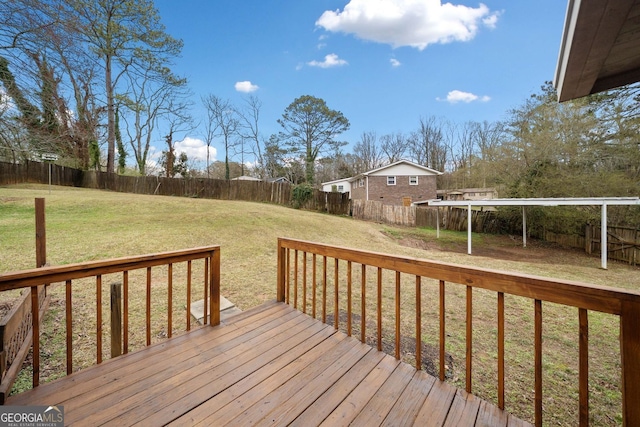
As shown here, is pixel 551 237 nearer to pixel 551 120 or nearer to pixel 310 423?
pixel 551 120

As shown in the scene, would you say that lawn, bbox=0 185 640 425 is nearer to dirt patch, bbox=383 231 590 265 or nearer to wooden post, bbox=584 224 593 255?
dirt patch, bbox=383 231 590 265

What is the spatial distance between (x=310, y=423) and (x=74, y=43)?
266 inches

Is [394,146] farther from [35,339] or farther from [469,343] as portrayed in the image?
[35,339]

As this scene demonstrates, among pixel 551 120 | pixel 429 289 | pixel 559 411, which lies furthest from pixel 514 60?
pixel 559 411

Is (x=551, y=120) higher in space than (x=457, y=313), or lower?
higher

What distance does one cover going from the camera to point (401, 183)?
71.7 ft

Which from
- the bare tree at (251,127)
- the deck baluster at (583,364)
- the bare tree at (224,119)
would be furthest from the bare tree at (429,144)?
the deck baluster at (583,364)

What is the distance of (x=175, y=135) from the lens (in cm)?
2153

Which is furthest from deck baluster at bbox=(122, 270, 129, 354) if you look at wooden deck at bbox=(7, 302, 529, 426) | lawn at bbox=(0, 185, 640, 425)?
lawn at bbox=(0, 185, 640, 425)

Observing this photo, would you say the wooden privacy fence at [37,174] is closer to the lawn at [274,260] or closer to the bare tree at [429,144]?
the lawn at [274,260]

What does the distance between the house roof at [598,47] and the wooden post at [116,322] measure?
3.56 metres

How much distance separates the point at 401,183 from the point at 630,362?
21654mm

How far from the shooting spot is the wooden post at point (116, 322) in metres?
2.22

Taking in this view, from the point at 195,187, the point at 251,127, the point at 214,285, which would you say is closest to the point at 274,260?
the point at 214,285
